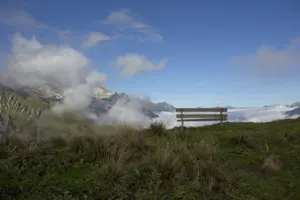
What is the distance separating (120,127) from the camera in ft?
30.6

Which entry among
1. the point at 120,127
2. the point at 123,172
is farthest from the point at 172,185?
the point at 120,127

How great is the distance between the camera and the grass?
19.1ft

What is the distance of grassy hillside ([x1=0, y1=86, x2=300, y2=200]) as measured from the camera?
5.83 m

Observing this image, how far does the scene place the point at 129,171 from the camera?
21.5 ft

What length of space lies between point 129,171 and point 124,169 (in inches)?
6.2

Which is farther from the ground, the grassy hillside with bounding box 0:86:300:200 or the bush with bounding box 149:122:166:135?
the bush with bounding box 149:122:166:135

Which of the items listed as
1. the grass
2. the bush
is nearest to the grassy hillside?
the grass

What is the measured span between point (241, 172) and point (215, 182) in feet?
5.48

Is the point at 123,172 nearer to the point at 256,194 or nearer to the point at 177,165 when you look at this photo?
the point at 177,165

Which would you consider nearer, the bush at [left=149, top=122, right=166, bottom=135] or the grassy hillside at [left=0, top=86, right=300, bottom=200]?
the grassy hillside at [left=0, top=86, right=300, bottom=200]

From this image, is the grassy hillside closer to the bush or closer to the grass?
the grass

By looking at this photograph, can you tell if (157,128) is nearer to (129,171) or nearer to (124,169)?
(129,171)

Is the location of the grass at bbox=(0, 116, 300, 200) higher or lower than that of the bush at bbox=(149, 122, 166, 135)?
lower

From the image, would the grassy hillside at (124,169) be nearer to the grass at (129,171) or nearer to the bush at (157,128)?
the grass at (129,171)
